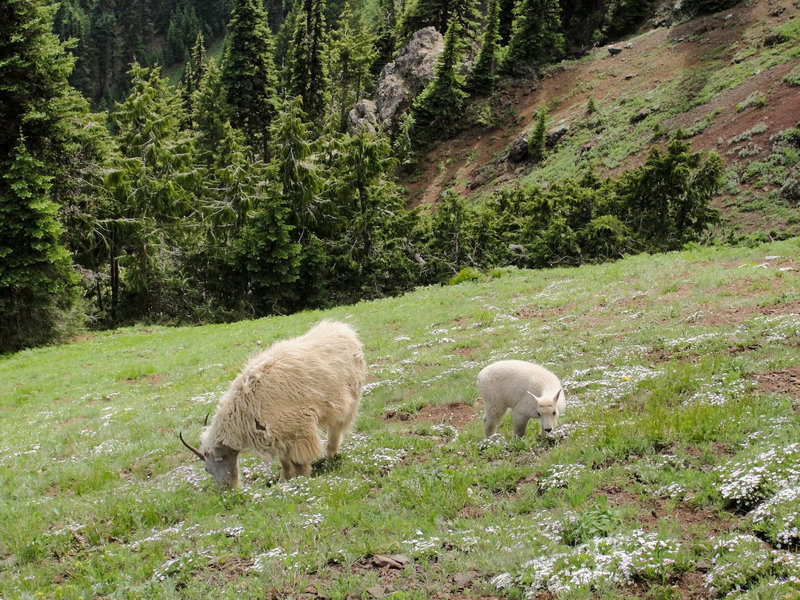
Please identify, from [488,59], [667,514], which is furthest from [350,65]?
[667,514]

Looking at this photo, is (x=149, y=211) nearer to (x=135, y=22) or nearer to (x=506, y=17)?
(x=506, y=17)

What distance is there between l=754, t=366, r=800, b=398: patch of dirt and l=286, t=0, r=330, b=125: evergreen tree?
6026cm

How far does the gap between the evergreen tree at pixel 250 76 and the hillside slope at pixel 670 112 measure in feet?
68.2

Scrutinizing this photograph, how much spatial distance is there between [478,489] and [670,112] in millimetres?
53750

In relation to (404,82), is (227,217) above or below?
below

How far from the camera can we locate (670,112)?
50.6 metres

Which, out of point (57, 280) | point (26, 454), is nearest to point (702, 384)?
point (26, 454)

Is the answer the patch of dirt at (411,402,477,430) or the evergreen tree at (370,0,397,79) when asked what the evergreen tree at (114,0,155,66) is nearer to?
the evergreen tree at (370,0,397,79)

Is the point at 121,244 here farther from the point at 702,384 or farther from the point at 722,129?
the point at 722,129

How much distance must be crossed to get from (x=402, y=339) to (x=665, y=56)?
5804 cm

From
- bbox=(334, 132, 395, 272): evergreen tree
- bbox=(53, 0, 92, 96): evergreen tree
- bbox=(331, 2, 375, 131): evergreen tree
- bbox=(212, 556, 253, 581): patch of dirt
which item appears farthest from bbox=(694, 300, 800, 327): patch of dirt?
bbox=(53, 0, 92, 96): evergreen tree

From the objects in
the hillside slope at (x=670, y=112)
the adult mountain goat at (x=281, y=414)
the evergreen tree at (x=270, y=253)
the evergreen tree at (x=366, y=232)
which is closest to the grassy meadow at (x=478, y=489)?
the adult mountain goat at (x=281, y=414)

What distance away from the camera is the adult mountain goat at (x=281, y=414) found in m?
8.34

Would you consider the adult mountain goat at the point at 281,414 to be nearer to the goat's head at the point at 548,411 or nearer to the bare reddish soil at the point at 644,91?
the goat's head at the point at 548,411
